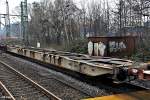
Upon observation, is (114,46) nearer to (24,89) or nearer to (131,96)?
(24,89)

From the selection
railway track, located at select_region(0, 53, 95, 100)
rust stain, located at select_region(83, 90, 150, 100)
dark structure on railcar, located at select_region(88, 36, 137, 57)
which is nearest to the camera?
rust stain, located at select_region(83, 90, 150, 100)

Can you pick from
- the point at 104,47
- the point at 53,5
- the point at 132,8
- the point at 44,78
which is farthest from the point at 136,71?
the point at 53,5

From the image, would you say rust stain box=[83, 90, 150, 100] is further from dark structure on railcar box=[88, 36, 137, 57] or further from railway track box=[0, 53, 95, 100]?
dark structure on railcar box=[88, 36, 137, 57]

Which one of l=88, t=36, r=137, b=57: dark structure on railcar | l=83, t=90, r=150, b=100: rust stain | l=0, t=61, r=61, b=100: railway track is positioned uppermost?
l=88, t=36, r=137, b=57: dark structure on railcar

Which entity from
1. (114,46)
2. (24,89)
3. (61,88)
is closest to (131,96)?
(61,88)

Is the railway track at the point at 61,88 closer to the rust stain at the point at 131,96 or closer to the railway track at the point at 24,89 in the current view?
the railway track at the point at 24,89

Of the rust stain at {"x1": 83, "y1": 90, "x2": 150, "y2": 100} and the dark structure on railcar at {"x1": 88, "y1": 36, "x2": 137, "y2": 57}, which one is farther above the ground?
the dark structure on railcar at {"x1": 88, "y1": 36, "x2": 137, "y2": 57}

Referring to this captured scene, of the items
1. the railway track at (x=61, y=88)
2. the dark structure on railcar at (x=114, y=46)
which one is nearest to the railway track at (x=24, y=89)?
the railway track at (x=61, y=88)

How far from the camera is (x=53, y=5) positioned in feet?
131

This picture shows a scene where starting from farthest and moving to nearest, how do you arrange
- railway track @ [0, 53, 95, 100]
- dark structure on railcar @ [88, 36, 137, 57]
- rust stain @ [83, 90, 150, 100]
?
dark structure on railcar @ [88, 36, 137, 57] < railway track @ [0, 53, 95, 100] < rust stain @ [83, 90, 150, 100]

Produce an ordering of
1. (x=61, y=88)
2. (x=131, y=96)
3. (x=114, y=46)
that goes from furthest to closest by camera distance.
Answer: (x=114, y=46)
(x=61, y=88)
(x=131, y=96)

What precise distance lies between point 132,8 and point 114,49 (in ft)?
20.3

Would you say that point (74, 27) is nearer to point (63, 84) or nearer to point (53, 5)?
point (53, 5)

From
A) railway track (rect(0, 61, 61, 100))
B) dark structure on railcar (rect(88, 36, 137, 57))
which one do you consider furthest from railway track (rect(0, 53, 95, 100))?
dark structure on railcar (rect(88, 36, 137, 57))
